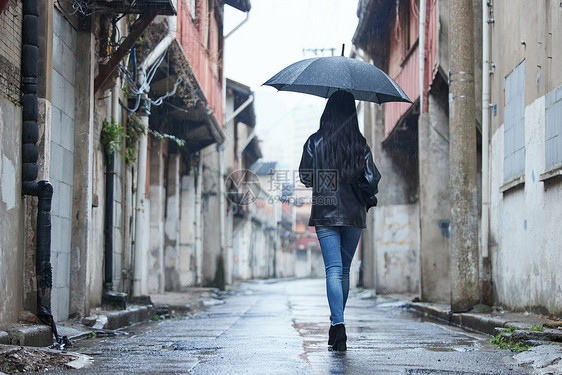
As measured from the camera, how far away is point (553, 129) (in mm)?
7688

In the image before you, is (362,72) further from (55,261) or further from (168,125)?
(168,125)

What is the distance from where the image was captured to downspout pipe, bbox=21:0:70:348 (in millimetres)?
6332

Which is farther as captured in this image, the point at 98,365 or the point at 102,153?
the point at 102,153

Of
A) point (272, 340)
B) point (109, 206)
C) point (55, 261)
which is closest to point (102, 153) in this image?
point (109, 206)

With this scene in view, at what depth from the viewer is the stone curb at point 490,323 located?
6051mm

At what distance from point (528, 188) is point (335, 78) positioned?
3405 millimetres

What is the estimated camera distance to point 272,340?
6648 mm

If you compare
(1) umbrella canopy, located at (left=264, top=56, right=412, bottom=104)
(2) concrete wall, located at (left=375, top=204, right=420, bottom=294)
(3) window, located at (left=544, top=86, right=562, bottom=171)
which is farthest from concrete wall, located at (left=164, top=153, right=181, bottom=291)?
(1) umbrella canopy, located at (left=264, top=56, right=412, bottom=104)

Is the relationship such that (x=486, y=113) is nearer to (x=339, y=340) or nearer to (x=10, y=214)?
(x=339, y=340)

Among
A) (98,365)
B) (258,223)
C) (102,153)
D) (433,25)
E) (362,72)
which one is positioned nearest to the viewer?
(98,365)

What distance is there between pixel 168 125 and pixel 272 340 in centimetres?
1175

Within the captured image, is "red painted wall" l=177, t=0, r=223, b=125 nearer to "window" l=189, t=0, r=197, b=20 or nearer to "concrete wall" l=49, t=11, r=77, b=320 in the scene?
"window" l=189, t=0, r=197, b=20

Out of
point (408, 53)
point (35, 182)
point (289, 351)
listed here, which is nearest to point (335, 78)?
point (289, 351)

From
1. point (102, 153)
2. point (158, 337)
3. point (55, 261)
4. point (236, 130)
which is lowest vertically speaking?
point (158, 337)
